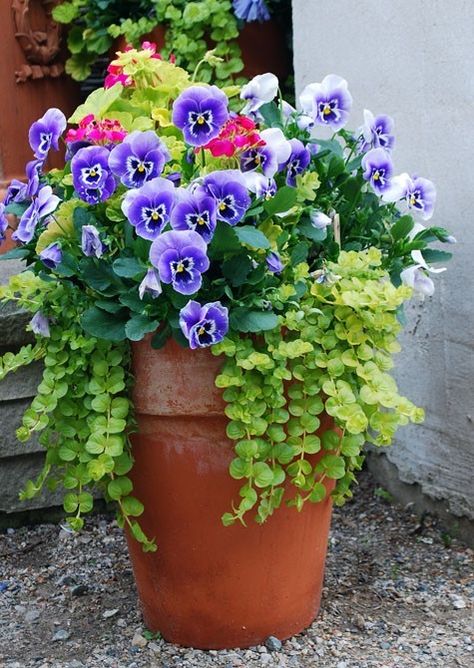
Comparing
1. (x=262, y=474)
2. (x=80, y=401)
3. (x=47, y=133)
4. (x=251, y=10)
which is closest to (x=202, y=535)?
(x=262, y=474)

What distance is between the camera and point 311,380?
188 cm

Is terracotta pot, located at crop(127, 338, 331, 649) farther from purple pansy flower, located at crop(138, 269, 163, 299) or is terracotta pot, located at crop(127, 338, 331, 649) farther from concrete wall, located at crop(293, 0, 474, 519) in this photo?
concrete wall, located at crop(293, 0, 474, 519)

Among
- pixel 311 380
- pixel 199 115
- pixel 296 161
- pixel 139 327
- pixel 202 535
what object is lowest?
pixel 202 535

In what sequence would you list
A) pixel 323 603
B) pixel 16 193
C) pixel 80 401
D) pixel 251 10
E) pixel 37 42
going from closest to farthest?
1. pixel 80 401
2. pixel 16 193
3. pixel 323 603
4. pixel 251 10
5. pixel 37 42

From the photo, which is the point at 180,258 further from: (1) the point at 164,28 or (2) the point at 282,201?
(1) the point at 164,28

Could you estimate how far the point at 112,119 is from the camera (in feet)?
6.31

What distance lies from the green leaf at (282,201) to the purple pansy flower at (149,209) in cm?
19

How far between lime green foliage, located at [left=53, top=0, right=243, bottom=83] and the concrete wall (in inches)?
12.9

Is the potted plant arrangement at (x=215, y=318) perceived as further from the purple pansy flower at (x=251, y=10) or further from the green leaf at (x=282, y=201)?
the purple pansy flower at (x=251, y=10)

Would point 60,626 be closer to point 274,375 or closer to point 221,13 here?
point 274,375

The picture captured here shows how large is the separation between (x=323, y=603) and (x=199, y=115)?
3.56 ft

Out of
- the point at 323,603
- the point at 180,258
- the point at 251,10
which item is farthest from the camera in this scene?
the point at 251,10

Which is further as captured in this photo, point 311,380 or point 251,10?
point 251,10

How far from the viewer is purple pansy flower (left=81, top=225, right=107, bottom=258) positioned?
1.78 metres
